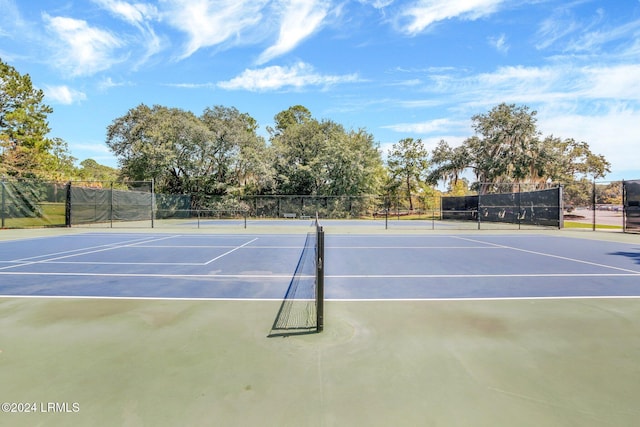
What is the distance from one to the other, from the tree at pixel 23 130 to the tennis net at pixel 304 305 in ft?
87.8

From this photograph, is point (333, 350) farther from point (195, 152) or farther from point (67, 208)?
point (195, 152)

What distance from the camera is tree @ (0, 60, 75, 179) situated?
2372 centimetres

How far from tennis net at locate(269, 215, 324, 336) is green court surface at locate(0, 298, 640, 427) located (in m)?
0.19

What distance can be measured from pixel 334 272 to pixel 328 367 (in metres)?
4.33

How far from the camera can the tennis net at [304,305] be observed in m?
3.74

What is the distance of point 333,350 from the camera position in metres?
3.29

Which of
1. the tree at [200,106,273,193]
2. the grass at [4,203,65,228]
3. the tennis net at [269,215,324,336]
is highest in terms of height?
the tree at [200,106,273,193]

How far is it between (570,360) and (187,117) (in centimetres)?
3608

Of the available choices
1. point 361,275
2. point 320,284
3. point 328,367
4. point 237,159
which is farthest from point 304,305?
point 237,159

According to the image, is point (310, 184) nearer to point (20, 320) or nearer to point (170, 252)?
point (170, 252)

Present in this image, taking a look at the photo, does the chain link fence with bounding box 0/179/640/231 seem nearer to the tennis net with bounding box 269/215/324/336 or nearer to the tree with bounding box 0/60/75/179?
the tree with bounding box 0/60/75/179

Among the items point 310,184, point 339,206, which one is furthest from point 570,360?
point 310,184

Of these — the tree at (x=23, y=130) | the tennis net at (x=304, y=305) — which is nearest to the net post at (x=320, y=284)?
the tennis net at (x=304, y=305)

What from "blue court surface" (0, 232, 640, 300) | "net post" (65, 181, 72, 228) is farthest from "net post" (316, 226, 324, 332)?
"net post" (65, 181, 72, 228)
